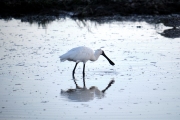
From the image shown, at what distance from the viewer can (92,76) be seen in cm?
1164

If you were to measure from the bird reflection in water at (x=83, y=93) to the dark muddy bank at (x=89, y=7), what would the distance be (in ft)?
45.4

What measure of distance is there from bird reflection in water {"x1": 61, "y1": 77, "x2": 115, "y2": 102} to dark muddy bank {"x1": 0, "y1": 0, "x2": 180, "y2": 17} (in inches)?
545

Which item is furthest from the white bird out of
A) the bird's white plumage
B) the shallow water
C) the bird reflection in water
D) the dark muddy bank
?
the dark muddy bank

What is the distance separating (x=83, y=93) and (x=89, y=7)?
49.7 ft

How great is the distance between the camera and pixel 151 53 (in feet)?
46.9

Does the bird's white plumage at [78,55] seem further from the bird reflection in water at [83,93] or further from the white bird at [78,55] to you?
the bird reflection in water at [83,93]

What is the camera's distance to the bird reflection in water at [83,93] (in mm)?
9539

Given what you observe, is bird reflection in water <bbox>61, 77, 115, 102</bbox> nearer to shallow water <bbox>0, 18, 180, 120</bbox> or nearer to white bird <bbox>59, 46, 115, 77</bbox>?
shallow water <bbox>0, 18, 180, 120</bbox>

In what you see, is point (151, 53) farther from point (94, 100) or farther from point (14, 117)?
point (14, 117)

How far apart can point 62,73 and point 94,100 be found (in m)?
2.70

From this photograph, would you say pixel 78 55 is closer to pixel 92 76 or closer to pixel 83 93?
pixel 92 76

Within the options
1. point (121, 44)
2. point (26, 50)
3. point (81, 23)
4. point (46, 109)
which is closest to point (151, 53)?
point (121, 44)

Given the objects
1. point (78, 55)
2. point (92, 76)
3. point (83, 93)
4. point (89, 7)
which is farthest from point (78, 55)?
point (89, 7)

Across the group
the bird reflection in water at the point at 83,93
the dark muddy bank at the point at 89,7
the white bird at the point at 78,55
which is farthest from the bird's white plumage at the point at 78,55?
the dark muddy bank at the point at 89,7
